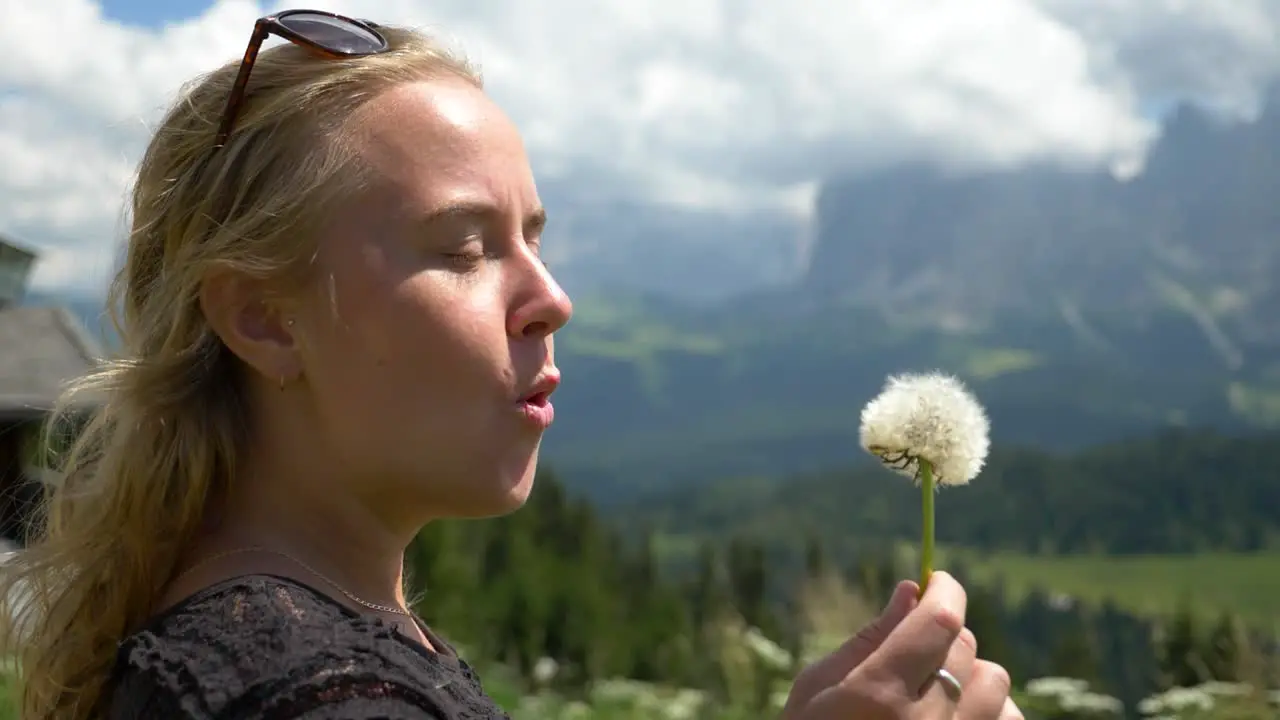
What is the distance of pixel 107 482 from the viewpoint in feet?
6.63

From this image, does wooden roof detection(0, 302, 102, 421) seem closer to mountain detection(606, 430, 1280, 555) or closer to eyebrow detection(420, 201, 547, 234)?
eyebrow detection(420, 201, 547, 234)

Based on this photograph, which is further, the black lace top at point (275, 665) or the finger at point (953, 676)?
the finger at point (953, 676)

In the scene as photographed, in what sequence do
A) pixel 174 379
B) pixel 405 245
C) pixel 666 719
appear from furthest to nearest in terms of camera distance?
pixel 666 719
pixel 174 379
pixel 405 245

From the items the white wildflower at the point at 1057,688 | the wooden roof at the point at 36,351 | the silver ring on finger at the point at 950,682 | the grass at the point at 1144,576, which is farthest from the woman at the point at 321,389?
the grass at the point at 1144,576

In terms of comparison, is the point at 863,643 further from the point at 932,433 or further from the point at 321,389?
the point at 321,389

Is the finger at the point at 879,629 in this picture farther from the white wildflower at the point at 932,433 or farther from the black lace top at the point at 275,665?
the black lace top at the point at 275,665

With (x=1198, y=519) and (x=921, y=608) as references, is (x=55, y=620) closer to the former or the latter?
(x=921, y=608)

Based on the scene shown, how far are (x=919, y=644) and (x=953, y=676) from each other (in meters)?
0.09

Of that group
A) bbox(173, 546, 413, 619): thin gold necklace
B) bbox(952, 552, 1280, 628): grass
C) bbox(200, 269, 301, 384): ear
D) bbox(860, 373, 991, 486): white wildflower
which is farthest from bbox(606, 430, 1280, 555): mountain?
bbox(200, 269, 301, 384): ear

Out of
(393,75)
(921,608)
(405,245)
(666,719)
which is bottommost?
(666,719)

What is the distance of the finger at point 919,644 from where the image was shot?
1682mm

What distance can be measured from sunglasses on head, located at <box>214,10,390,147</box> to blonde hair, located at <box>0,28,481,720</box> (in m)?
0.02

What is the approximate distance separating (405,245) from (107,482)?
68 cm

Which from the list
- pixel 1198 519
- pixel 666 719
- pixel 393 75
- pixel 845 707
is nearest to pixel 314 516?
pixel 393 75
